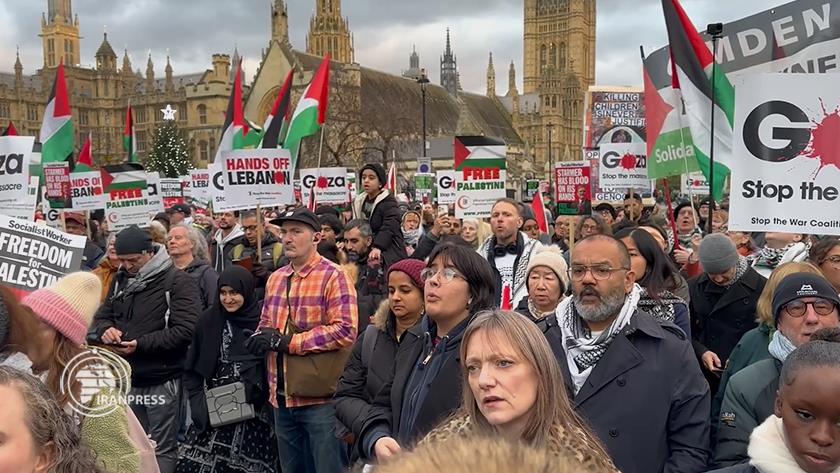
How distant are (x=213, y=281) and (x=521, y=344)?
16.2ft

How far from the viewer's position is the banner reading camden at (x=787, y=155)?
442 centimetres

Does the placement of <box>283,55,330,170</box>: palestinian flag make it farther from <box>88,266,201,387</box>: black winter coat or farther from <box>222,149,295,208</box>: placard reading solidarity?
<box>88,266,201,387</box>: black winter coat

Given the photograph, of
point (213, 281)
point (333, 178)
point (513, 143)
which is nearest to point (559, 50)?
point (513, 143)

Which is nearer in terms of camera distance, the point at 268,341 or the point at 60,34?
the point at 268,341

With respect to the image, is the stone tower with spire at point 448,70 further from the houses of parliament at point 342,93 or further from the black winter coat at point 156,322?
the black winter coat at point 156,322

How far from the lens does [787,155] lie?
4.53 metres

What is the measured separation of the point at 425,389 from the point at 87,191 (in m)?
9.44

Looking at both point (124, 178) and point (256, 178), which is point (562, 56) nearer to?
point (124, 178)

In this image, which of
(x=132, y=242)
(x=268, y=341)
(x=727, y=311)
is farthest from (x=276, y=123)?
(x=727, y=311)

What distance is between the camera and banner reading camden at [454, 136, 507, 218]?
10164 mm

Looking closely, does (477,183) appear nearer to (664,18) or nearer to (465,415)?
(664,18)

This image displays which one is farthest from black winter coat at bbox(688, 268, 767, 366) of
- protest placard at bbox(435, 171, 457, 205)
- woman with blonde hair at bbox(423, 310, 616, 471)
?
protest placard at bbox(435, 171, 457, 205)

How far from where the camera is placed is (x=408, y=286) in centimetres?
421

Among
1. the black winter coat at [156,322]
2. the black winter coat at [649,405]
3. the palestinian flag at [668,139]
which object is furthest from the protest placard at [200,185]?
the black winter coat at [649,405]
